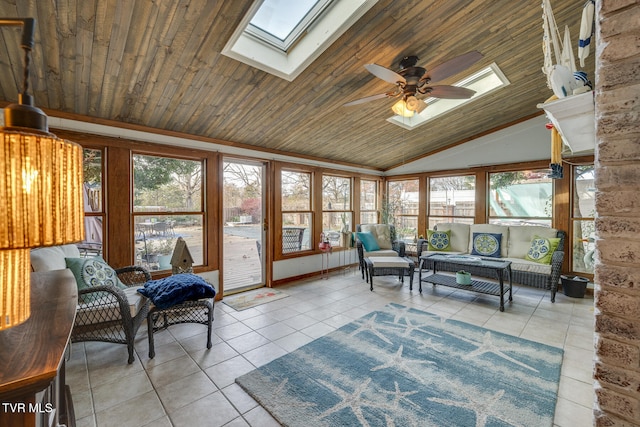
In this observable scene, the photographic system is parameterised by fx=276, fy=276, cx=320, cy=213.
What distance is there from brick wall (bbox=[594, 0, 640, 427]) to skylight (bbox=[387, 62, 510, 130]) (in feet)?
9.83

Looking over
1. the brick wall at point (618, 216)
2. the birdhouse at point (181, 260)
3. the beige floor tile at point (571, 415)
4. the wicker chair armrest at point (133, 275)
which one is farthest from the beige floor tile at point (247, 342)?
the brick wall at point (618, 216)

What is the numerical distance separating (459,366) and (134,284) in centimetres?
350

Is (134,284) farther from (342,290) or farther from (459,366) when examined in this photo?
(459,366)

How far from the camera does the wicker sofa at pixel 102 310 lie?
2.32 m

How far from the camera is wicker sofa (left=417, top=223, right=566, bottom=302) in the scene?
3988 millimetres

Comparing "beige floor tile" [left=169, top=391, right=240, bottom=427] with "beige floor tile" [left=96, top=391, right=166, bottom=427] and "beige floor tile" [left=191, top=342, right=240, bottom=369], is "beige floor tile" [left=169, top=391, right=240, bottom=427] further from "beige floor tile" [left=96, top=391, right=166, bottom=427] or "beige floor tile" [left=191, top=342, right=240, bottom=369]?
"beige floor tile" [left=191, top=342, right=240, bottom=369]

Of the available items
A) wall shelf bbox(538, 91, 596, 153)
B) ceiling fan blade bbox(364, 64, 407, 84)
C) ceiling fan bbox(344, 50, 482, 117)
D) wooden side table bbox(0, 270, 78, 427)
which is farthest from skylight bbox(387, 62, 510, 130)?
wooden side table bbox(0, 270, 78, 427)

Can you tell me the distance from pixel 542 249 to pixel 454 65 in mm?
3506

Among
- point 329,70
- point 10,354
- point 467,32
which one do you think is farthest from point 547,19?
point 10,354

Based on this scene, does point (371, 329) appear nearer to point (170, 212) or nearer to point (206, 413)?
point (206, 413)

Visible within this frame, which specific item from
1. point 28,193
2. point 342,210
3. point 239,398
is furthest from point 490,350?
point 342,210

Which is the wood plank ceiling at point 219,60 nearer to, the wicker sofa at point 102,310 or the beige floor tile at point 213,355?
the wicker sofa at point 102,310

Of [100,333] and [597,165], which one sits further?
[100,333]

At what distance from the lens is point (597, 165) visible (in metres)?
0.87
